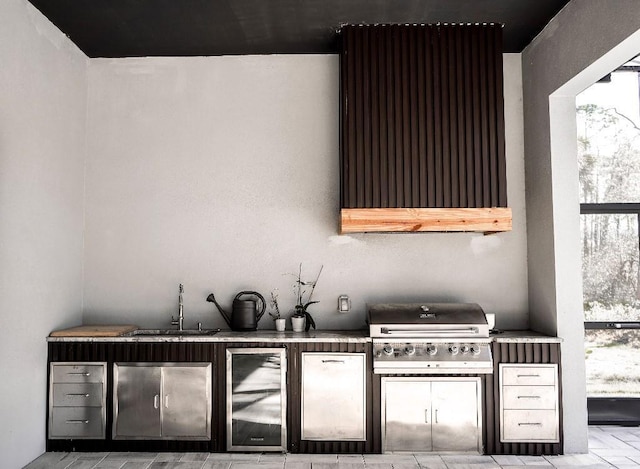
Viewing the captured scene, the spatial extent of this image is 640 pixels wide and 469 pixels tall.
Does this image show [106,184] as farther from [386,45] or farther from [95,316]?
[386,45]

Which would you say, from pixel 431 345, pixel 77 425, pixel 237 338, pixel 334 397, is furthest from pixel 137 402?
pixel 431 345

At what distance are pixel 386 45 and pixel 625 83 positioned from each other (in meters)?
2.33

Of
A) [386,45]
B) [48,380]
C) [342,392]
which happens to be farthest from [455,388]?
[48,380]

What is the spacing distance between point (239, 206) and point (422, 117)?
70.1 inches

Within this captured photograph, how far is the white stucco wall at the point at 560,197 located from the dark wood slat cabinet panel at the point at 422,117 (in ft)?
A: 1.23

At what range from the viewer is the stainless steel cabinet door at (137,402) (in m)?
4.12

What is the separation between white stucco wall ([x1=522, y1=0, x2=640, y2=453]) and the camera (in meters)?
4.04

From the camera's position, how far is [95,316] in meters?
4.80

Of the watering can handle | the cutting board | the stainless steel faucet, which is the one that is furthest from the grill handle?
the cutting board

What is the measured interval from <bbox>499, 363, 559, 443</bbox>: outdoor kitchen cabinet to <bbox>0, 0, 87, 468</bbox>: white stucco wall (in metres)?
3.50

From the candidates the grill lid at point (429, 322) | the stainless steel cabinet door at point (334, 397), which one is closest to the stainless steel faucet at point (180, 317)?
the stainless steel cabinet door at point (334, 397)

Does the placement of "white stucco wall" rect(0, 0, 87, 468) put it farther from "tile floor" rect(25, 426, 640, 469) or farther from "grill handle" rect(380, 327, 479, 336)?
"grill handle" rect(380, 327, 479, 336)

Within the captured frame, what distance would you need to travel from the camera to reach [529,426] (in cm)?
406

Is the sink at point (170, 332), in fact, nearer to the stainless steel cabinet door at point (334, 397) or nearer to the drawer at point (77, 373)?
the drawer at point (77, 373)
